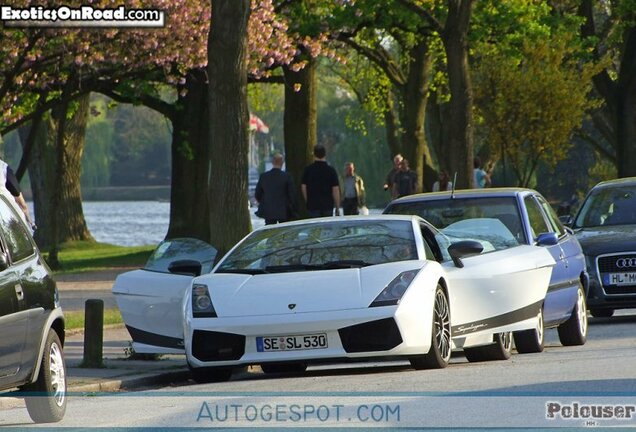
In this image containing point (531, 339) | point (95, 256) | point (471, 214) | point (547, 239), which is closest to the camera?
point (531, 339)

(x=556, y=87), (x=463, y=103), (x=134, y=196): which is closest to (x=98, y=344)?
(x=463, y=103)

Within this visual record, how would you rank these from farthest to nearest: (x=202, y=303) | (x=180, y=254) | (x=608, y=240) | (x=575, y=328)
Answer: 1. (x=608, y=240)
2. (x=575, y=328)
3. (x=180, y=254)
4. (x=202, y=303)

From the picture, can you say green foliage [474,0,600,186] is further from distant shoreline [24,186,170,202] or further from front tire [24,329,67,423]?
distant shoreline [24,186,170,202]

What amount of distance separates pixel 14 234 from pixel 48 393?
109 centimetres

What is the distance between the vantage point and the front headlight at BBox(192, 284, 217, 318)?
12625 mm

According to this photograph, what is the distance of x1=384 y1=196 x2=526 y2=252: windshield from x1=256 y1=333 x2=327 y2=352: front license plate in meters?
3.36

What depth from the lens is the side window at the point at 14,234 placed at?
10.4 metres

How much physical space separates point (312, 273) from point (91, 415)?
2593mm

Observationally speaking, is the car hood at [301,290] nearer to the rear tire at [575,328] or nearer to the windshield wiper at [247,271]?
the windshield wiper at [247,271]

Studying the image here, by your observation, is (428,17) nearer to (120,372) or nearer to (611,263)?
(611,263)

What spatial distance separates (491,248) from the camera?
15.0m

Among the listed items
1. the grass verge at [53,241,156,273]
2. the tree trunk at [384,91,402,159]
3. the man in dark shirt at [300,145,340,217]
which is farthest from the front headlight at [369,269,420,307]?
the tree trunk at [384,91,402,159]

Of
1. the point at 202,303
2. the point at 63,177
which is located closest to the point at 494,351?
the point at 202,303

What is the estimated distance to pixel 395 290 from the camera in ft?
41.0
